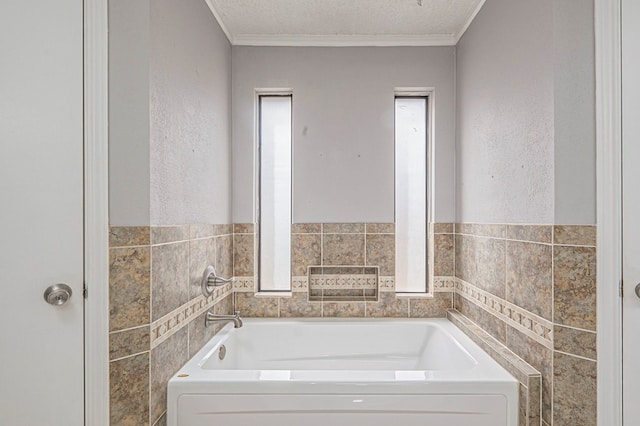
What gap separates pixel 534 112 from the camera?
1.48 meters

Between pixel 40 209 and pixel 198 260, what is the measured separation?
72 centimetres

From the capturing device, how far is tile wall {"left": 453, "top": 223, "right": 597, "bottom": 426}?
1.31m

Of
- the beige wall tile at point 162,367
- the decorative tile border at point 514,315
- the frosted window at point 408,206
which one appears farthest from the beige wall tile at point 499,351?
the beige wall tile at point 162,367

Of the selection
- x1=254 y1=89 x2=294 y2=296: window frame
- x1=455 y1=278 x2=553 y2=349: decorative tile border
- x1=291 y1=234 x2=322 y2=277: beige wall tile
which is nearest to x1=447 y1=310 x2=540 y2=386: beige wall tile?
x1=455 y1=278 x2=553 y2=349: decorative tile border

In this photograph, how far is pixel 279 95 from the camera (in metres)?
2.51

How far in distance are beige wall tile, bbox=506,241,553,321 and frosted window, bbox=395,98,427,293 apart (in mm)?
863

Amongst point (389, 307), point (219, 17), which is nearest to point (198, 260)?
point (389, 307)

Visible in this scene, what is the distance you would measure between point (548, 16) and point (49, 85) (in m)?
1.83

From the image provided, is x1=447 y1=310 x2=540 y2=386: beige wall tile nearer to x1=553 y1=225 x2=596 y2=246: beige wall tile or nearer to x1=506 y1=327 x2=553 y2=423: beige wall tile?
x1=506 y1=327 x2=553 y2=423: beige wall tile

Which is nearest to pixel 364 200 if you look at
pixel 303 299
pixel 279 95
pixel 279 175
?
pixel 279 175

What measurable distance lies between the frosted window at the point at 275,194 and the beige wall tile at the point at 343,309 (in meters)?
0.30

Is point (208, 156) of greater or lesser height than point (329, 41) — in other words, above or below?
below

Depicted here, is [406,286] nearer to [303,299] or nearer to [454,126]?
[303,299]

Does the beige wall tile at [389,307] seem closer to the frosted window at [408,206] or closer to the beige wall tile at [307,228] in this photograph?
the frosted window at [408,206]
